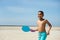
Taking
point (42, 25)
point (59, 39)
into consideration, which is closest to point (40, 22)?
point (42, 25)

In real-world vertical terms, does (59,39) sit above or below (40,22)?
below

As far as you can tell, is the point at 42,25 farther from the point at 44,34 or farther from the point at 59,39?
the point at 59,39

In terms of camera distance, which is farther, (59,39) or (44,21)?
(59,39)

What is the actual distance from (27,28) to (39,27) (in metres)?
0.31

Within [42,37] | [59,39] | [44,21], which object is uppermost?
[44,21]

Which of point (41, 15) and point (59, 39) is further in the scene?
point (59, 39)

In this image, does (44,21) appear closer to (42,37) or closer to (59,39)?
(42,37)

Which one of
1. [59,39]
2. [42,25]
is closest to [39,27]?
[42,25]

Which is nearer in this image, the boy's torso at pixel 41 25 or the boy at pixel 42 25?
the boy at pixel 42 25

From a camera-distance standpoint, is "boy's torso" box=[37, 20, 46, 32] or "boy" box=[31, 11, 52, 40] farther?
"boy's torso" box=[37, 20, 46, 32]

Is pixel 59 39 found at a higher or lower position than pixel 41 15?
lower

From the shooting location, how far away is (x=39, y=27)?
602 centimetres

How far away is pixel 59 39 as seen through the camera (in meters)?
9.77

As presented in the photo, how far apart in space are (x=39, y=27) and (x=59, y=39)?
12.9 feet
